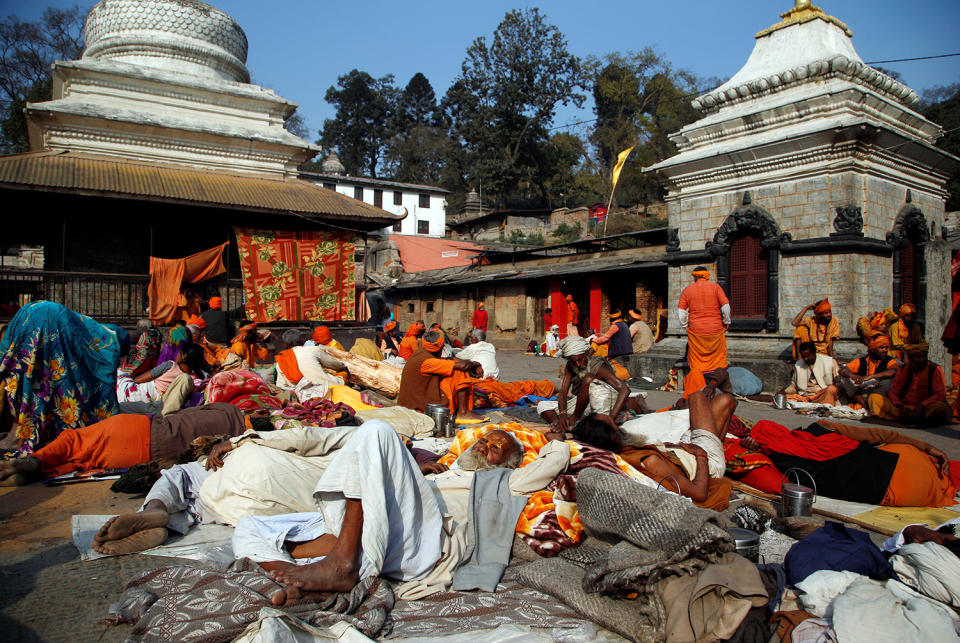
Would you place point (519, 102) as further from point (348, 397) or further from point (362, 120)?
point (348, 397)

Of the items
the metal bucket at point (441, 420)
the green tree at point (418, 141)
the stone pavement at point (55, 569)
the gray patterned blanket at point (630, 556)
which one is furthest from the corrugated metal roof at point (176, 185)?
the green tree at point (418, 141)

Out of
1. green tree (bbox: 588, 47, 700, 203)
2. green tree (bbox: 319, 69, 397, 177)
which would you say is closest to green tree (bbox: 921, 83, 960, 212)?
green tree (bbox: 588, 47, 700, 203)

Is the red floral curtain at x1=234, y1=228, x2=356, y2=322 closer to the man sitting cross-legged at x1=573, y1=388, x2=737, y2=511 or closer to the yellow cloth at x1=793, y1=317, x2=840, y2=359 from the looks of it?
the yellow cloth at x1=793, y1=317, x2=840, y2=359

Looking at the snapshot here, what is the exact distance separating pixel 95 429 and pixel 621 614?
4208 mm

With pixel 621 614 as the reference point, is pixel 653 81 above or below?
above

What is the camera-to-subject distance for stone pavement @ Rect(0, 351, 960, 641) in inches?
98.0

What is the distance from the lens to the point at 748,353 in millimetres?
9617

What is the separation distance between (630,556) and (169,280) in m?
11.3

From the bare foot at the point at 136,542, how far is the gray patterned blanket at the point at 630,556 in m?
1.96

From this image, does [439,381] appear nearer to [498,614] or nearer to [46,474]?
[46,474]

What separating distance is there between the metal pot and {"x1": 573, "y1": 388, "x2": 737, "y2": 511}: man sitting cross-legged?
32.5 inches

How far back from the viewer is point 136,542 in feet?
10.4

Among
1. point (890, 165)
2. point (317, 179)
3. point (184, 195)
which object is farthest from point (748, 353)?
point (317, 179)

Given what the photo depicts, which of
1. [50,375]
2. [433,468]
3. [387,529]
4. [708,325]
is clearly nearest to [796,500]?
[433,468]
